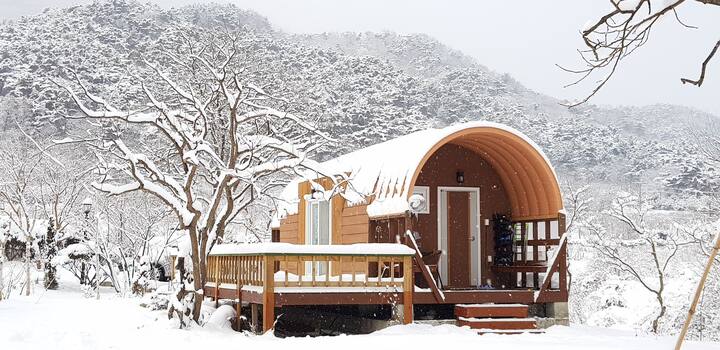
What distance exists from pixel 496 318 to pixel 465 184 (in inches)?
128

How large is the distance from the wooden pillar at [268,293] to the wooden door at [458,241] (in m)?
4.60

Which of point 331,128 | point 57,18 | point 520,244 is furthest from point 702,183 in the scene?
point 57,18

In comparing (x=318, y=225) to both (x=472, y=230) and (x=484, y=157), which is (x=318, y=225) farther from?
(x=484, y=157)

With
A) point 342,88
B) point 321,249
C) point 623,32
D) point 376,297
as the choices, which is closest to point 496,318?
point 376,297

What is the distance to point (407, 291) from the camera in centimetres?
1162

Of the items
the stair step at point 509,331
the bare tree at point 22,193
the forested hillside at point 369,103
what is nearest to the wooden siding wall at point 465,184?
the stair step at point 509,331

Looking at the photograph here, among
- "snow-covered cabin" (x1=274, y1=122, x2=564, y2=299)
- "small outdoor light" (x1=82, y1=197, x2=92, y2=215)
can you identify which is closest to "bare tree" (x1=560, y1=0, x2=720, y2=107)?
"snow-covered cabin" (x1=274, y1=122, x2=564, y2=299)

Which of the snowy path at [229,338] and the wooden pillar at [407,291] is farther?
the wooden pillar at [407,291]

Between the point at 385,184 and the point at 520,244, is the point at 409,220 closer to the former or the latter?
the point at 385,184

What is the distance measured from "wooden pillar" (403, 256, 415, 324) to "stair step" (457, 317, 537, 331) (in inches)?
36.4

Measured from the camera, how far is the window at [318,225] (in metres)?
16.3

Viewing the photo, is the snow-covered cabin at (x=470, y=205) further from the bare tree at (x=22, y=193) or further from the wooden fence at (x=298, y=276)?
the bare tree at (x=22, y=193)

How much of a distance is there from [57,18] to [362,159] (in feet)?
156

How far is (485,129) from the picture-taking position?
13016mm
